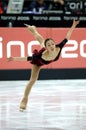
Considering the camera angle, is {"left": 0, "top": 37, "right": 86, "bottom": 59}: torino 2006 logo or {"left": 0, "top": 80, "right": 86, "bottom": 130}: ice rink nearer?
{"left": 0, "top": 80, "right": 86, "bottom": 130}: ice rink

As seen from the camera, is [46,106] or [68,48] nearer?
[46,106]

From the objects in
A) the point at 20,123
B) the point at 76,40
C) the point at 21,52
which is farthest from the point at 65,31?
the point at 20,123

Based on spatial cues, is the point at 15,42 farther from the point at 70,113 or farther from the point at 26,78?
the point at 70,113

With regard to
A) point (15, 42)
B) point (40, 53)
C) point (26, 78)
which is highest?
point (40, 53)

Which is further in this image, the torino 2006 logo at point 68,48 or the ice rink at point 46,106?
the torino 2006 logo at point 68,48

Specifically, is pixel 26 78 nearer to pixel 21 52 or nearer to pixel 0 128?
pixel 21 52

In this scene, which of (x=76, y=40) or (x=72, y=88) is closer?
(x=72, y=88)

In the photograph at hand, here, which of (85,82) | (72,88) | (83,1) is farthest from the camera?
(83,1)

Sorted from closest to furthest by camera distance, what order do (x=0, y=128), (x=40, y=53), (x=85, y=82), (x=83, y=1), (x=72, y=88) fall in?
(x=0, y=128)
(x=40, y=53)
(x=72, y=88)
(x=85, y=82)
(x=83, y=1)

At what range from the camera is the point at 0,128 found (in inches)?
260

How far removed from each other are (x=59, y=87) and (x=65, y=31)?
6.01 ft

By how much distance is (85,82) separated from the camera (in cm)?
1166

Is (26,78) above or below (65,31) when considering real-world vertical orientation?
below

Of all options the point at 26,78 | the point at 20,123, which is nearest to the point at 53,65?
the point at 26,78
